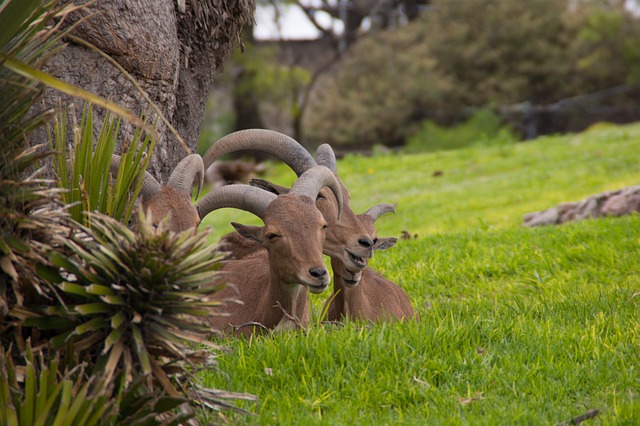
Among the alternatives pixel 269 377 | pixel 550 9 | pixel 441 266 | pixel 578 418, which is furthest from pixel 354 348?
pixel 550 9

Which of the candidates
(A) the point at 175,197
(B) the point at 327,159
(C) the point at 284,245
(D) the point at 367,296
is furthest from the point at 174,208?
(D) the point at 367,296

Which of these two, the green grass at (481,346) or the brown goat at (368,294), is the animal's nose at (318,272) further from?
the brown goat at (368,294)

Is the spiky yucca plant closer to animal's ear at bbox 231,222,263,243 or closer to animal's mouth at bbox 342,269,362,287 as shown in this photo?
animal's ear at bbox 231,222,263,243

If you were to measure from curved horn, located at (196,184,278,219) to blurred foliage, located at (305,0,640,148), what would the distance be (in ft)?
78.0

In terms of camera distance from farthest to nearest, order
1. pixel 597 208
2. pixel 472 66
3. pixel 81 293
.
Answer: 1. pixel 472 66
2. pixel 597 208
3. pixel 81 293

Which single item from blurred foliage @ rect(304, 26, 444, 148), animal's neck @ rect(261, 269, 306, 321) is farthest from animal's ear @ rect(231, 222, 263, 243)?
blurred foliage @ rect(304, 26, 444, 148)

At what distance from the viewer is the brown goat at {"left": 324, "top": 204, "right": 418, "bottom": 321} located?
20.3 feet

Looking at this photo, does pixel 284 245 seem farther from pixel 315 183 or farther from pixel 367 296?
pixel 367 296

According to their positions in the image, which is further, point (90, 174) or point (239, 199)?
point (239, 199)

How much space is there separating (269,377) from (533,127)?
25.9m

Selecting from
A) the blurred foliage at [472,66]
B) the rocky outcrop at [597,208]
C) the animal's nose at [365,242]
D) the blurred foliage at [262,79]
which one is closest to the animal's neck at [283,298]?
the animal's nose at [365,242]

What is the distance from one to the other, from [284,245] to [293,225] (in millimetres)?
146

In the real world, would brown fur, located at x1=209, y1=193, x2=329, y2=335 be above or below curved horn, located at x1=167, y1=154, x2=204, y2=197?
below

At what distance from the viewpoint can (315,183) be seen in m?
5.65
